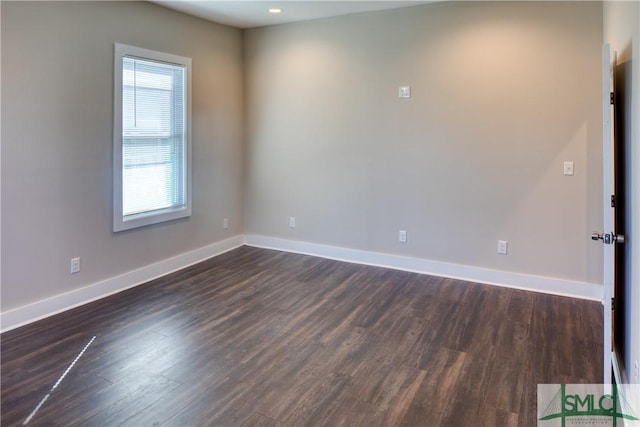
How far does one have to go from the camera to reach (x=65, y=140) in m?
3.38

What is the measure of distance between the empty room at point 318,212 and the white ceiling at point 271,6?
1.6 inches

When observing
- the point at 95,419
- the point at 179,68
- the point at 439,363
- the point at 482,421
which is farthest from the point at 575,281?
the point at 179,68

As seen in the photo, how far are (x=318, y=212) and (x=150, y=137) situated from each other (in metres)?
2.02

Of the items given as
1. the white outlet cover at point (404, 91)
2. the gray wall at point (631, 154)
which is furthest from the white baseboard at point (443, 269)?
the white outlet cover at point (404, 91)

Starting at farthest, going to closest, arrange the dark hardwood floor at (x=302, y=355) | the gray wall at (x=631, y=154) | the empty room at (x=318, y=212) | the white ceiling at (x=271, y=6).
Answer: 1. the white ceiling at (x=271, y=6)
2. the empty room at (x=318, y=212)
3. the dark hardwood floor at (x=302, y=355)
4. the gray wall at (x=631, y=154)

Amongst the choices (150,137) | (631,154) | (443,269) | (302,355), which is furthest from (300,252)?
(631,154)

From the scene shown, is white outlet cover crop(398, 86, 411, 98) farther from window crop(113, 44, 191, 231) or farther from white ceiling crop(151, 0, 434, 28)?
window crop(113, 44, 191, 231)

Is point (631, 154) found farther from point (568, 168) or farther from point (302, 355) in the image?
point (302, 355)

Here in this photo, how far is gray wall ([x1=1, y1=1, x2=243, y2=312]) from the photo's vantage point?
120 inches

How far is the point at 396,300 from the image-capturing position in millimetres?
3754

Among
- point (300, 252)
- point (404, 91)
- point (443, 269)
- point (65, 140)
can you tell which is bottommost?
point (443, 269)

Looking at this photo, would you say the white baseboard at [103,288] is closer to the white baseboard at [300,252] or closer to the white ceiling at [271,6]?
the white baseboard at [300,252]

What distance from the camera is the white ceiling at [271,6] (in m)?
4.10

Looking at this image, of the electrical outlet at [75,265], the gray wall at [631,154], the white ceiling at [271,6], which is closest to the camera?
the gray wall at [631,154]
